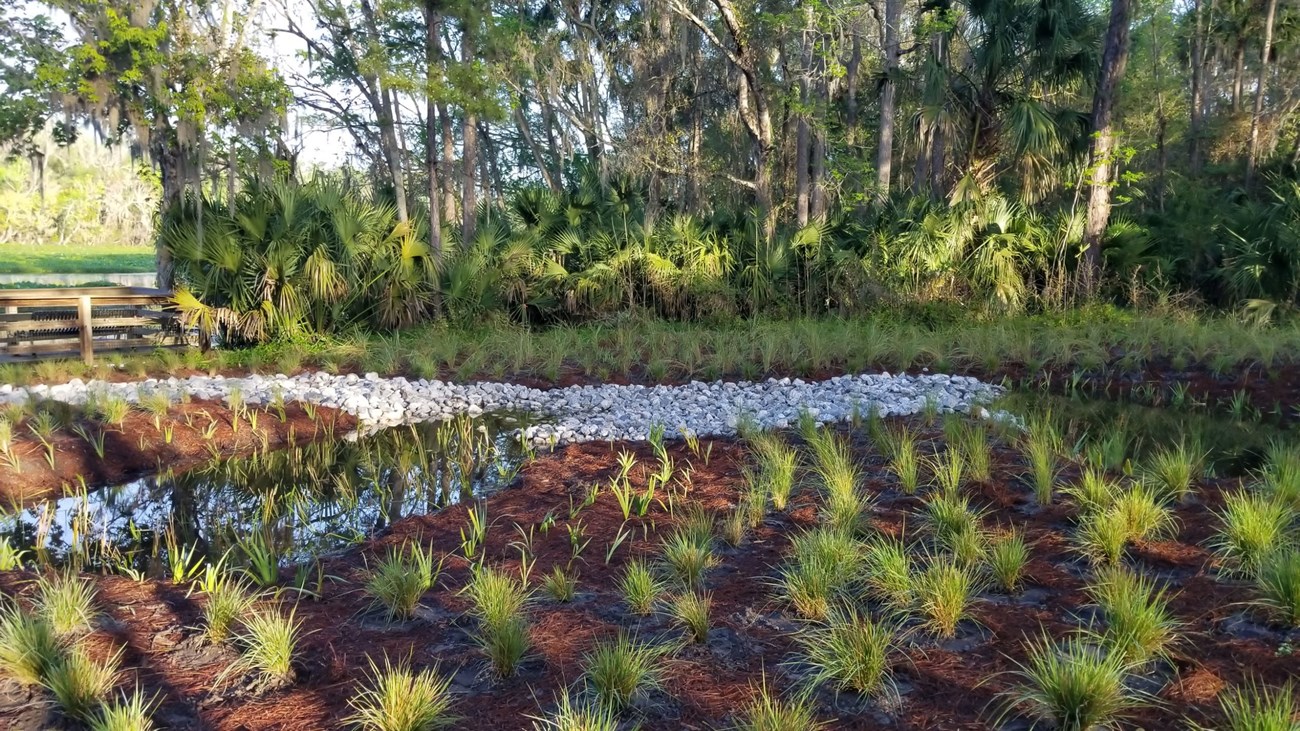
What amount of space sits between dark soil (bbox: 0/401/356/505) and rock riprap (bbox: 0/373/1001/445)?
1.19 ft

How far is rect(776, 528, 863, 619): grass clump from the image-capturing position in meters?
3.51

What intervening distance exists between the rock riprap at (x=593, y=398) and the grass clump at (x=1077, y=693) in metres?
4.17

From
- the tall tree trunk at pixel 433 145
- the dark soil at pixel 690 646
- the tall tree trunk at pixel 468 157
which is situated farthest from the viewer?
the tall tree trunk at pixel 468 157

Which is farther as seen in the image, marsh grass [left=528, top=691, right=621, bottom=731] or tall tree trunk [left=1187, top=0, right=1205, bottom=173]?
tall tree trunk [left=1187, top=0, right=1205, bottom=173]

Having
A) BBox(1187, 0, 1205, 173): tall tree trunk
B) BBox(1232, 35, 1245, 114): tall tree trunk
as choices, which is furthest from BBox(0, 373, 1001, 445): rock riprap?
BBox(1232, 35, 1245, 114): tall tree trunk

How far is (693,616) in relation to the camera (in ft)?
11.1

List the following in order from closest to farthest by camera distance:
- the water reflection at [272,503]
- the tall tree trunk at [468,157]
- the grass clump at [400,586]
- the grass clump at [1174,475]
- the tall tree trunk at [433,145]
A: the grass clump at [400,586]
the grass clump at [1174,475]
the water reflection at [272,503]
the tall tree trunk at [433,145]
the tall tree trunk at [468,157]

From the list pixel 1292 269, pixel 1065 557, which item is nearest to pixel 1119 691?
pixel 1065 557

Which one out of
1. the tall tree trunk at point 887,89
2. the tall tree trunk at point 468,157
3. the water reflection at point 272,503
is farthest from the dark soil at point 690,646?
the tall tree trunk at point 887,89

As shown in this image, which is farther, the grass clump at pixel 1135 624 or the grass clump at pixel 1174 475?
the grass clump at pixel 1174 475

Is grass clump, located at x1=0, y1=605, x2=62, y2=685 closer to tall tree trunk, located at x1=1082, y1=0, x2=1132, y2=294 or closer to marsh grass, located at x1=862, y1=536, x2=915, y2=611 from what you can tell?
marsh grass, located at x1=862, y1=536, x2=915, y2=611

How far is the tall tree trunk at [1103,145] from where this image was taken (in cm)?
1344

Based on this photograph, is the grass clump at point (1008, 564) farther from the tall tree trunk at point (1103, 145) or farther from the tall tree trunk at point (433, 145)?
the tall tree trunk at point (1103, 145)

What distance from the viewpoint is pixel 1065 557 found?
13.0ft
